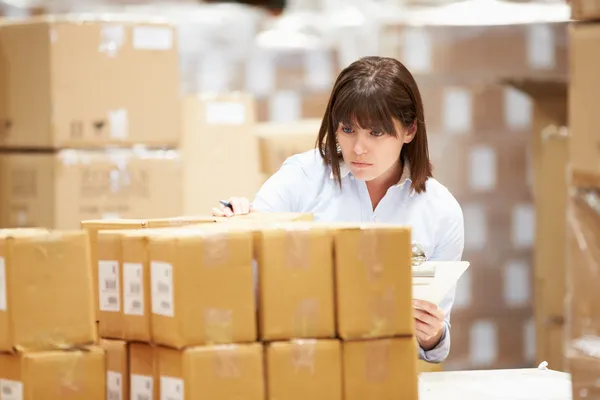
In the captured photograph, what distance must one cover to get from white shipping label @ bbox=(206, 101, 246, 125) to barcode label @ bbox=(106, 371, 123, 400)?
2.57 metres

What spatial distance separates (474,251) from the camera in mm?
4930

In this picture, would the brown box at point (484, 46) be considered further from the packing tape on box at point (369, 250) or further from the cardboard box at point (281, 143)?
A: the packing tape on box at point (369, 250)

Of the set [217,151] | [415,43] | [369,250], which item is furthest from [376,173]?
[415,43]

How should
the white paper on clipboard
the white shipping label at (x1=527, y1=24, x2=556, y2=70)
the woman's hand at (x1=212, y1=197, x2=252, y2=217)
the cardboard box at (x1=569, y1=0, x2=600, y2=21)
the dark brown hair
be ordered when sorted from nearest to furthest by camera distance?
the cardboard box at (x1=569, y1=0, x2=600, y2=21), the white paper on clipboard, the woman's hand at (x1=212, y1=197, x2=252, y2=217), the dark brown hair, the white shipping label at (x1=527, y1=24, x2=556, y2=70)

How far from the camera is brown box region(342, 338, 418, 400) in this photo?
73.9 inches

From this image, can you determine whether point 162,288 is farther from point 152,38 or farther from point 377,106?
point 152,38

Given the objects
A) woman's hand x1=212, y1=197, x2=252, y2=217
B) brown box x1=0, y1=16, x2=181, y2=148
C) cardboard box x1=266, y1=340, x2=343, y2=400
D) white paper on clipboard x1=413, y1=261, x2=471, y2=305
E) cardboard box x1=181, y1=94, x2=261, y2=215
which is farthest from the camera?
cardboard box x1=181, y1=94, x2=261, y2=215

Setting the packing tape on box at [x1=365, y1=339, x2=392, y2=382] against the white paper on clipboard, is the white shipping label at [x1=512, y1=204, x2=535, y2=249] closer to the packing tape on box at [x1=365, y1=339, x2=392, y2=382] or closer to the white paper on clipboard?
the white paper on clipboard

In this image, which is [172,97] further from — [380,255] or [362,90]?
[380,255]

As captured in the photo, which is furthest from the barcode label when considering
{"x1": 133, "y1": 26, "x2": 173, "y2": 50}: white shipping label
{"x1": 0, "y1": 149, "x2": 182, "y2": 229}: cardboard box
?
{"x1": 133, "y1": 26, "x2": 173, "y2": 50}: white shipping label

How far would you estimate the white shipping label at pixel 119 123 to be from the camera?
3723mm

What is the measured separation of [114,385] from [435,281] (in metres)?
0.69

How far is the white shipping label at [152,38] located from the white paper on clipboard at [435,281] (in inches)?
74.4

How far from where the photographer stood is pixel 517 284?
4.98 meters
